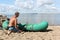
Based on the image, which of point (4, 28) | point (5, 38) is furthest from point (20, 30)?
point (5, 38)

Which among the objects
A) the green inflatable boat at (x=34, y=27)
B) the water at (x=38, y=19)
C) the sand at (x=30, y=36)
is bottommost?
the water at (x=38, y=19)

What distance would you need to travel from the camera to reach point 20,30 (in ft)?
32.8

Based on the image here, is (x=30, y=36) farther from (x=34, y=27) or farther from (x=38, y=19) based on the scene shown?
(x=38, y=19)

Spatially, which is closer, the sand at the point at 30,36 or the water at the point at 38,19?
the sand at the point at 30,36

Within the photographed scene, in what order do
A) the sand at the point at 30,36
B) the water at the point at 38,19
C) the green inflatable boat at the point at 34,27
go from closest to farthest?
the sand at the point at 30,36 → the green inflatable boat at the point at 34,27 → the water at the point at 38,19

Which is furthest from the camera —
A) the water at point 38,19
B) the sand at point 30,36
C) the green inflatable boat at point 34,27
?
the water at point 38,19

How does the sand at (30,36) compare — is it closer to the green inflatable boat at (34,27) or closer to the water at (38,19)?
the green inflatable boat at (34,27)

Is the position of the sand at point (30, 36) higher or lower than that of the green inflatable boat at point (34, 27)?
lower

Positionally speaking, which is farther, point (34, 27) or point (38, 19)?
point (38, 19)

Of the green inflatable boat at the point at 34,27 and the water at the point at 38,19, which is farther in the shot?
the water at the point at 38,19

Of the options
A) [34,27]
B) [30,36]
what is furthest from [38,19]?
[30,36]

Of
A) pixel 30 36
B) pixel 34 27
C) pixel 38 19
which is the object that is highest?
pixel 34 27

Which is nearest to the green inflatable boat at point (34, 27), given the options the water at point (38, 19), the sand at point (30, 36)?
the sand at point (30, 36)

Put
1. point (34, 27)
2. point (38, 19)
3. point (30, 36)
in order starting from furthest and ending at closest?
point (38, 19), point (34, 27), point (30, 36)
